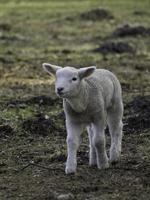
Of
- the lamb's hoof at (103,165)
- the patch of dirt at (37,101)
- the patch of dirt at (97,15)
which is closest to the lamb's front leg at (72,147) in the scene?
the lamb's hoof at (103,165)

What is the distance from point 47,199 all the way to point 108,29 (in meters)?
25.3

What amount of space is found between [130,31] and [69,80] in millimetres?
20348

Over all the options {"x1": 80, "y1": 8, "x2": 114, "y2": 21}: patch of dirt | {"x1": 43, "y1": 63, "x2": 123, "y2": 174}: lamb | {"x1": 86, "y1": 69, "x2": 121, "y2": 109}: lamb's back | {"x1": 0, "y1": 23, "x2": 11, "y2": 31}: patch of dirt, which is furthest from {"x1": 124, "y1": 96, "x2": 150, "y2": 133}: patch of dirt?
{"x1": 80, "y1": 8, "x2": 114, "y2": 21}: patch of dirt

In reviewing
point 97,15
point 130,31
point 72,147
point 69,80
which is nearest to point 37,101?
point 72,147

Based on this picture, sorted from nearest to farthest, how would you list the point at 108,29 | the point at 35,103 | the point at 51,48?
the point at 35,103, the point at 51,48, the point at 108,29

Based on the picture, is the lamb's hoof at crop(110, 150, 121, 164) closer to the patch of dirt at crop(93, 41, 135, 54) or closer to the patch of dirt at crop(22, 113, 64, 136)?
the patch of dirt at crop(22, 113, 64, 136)

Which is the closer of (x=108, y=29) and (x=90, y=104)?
(x=90, y=104)

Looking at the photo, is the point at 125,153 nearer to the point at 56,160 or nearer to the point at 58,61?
the point at 56,160

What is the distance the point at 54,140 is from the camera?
12359 millimetres

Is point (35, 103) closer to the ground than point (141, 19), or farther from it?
farther from it

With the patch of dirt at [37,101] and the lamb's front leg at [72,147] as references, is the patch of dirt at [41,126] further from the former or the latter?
the lamb's front leg at [72,147]

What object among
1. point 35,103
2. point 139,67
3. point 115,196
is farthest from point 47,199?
point 139,67

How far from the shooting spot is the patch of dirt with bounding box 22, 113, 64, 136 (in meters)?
12.9

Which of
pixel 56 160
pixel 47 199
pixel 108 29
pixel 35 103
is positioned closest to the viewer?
pixel 47 199
